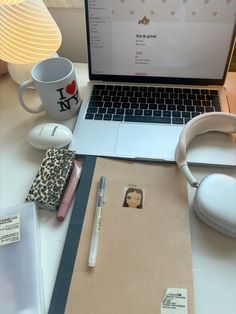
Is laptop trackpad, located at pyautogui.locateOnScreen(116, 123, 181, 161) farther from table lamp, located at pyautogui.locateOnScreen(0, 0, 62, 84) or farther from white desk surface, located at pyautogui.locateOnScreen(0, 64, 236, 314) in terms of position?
table lamp, located at pyautogui.locateOnScreen(0, 0, 62, 84)

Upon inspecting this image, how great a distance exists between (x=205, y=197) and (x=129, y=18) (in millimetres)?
381

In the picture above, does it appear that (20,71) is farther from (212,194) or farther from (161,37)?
(212,194)

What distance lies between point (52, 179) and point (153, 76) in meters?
0.32

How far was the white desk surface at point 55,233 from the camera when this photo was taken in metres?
0.43

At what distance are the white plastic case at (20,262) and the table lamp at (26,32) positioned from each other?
0.31 meters

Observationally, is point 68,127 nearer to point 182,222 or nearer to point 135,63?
point 135,63

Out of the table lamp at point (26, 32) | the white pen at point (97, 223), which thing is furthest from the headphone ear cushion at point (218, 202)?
the table lamp at point (26, 32)

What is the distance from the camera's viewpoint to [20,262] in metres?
0.46

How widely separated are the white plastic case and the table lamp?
0.31m

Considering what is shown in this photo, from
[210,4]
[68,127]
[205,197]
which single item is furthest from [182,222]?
[210,4]

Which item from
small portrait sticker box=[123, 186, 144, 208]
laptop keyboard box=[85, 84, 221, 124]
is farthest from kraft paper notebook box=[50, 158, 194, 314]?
laptop keyboard box=[85, 84, 221, 124]

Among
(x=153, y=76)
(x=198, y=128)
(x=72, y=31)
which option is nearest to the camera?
(x=198, y=128)

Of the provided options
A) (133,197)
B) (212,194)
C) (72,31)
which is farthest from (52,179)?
(72,31)

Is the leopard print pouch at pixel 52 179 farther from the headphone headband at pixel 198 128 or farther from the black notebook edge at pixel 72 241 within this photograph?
the headphone headband at pixel 198 128
